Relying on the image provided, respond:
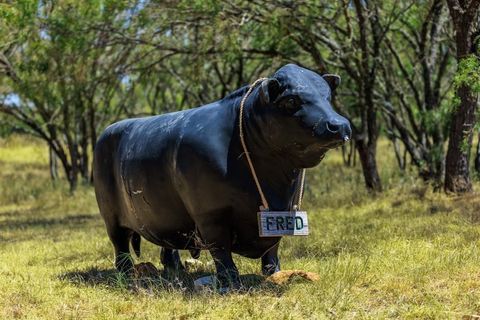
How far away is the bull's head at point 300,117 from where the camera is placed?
14.0 feet

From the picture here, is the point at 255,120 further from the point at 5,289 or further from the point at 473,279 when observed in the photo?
the point at 5,289

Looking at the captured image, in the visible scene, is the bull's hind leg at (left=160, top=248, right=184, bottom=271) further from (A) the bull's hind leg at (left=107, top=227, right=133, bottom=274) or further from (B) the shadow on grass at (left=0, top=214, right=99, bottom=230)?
(B) the shadow on grass at (left=0, top=214, right=99, bottom=230)

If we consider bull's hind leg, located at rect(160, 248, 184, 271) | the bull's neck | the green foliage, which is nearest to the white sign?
the bull's neck

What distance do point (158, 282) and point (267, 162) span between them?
128 centimetres

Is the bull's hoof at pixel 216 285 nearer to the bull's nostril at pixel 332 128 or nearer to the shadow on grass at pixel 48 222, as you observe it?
the bull's nostril at pixel 332 128

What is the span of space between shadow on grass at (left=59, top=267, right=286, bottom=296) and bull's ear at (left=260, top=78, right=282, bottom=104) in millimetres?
1215

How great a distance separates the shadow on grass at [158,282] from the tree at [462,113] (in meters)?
4.00

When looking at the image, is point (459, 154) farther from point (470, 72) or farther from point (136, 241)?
point (136, 241)

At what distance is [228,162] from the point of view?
475cm

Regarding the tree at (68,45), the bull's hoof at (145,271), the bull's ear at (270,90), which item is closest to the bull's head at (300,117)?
the bull's ear at (270,90)

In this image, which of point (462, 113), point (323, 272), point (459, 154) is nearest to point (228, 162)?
point (323, 272)

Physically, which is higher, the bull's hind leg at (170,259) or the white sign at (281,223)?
the white sign at (281,223)

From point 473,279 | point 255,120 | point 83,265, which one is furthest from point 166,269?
point 473,279

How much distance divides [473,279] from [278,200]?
138 cm
